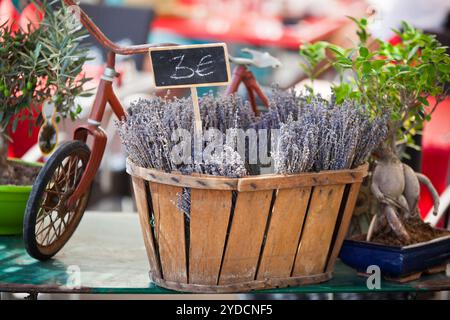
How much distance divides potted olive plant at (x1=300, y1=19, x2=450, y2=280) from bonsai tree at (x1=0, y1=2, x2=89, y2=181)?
30.2 inches

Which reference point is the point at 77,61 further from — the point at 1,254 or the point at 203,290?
the point at 203,290

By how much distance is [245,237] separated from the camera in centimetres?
173

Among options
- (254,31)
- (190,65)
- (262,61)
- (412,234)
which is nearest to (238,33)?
(254,31)

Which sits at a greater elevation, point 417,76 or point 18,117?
point 417,76

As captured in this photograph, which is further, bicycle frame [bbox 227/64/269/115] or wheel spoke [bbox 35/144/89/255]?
bicycle frame [bbox 227/64/269/115]

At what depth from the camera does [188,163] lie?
1.71m

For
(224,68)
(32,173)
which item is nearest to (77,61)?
(32,173)

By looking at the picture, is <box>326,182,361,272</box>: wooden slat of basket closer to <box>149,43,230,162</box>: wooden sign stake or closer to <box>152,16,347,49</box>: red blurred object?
<box>149,43,230,162</box>: wooden sign stake

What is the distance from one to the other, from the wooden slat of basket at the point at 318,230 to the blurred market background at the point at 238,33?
64 centimetres

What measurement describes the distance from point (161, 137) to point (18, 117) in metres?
0.75

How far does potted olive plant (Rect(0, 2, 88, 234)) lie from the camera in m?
2.16

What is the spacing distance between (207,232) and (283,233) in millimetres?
187

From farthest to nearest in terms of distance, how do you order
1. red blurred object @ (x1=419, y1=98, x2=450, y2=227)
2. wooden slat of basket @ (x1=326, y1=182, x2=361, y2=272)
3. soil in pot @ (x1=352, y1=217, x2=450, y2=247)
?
red blurred object @ (x1=419, y1=98, x2=450, y2=227) < soil in pot @ (x1=352, y1=217, x2=450, y2=247) < wooden slat of basket @ (x1=326, y1=182, x2=361, y2=272)

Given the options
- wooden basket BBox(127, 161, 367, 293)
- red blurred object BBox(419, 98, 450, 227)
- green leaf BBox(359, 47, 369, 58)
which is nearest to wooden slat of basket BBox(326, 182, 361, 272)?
wooden basket BBox(127, 161, 367, 293)
